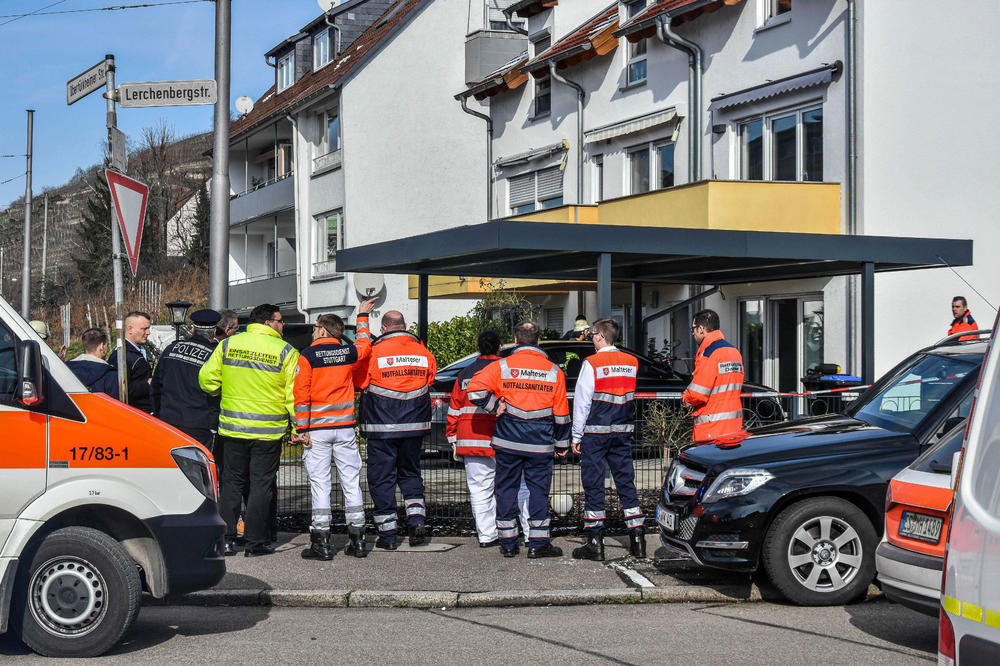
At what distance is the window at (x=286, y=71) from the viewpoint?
129 feet

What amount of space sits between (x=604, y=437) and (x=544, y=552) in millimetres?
1039

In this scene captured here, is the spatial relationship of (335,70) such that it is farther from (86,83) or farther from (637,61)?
(86,83)

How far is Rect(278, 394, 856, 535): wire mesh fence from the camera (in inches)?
394

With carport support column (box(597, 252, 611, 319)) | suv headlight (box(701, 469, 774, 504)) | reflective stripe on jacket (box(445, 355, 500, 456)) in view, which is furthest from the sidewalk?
carport support column (box(597, 252, 611, 319))

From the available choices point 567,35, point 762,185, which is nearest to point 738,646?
point 762,185

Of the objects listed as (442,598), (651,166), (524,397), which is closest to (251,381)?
(524,397)

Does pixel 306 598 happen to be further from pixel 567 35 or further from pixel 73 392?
pixel 567 35

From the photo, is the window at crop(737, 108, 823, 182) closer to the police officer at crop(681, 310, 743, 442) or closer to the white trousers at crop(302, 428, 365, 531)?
the police officer at crop(681, 310, 743, 442)

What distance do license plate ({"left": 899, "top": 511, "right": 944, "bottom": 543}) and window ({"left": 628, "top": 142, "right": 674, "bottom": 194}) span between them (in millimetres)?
16660

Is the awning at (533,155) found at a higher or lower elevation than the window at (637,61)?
lower

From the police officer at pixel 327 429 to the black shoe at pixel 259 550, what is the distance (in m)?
0.28

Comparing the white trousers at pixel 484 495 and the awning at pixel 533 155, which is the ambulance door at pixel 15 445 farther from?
the awning at pixel 533 155

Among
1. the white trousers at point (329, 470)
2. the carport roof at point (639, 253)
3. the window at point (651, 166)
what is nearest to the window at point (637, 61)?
the window at point (651, 166)

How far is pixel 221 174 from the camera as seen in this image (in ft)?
37.3
